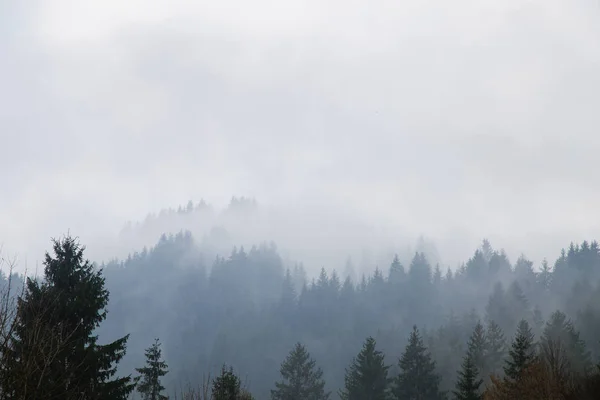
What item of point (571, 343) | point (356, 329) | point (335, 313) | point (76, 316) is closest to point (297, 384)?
point (571, 343)

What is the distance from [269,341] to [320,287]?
25.9m

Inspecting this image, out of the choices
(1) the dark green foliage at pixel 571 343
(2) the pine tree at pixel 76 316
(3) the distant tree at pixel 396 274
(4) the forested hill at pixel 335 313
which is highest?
(3) the distant tree at pixel 396 274

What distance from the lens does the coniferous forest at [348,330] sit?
24.9 m

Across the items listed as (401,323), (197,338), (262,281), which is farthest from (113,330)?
(401,323)

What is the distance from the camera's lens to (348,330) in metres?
140

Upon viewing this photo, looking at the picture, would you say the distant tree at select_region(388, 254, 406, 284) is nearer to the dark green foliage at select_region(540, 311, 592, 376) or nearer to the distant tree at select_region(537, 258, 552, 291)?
the distant tree at select_region(537, 258, 552, 291)

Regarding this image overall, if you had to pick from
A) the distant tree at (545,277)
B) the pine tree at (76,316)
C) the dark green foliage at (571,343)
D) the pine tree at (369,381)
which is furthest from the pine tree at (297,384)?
the distant tree at (545,277)

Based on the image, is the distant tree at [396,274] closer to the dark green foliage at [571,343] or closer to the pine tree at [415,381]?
the dark green foliage at [571,343]

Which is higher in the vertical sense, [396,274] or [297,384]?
[396,274]

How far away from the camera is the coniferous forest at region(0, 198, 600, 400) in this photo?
24.9 metres

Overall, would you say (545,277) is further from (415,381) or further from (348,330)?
(415,381)

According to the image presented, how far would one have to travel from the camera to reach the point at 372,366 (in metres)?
55.2

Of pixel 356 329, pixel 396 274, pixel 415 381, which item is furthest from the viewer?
pixel 396 274

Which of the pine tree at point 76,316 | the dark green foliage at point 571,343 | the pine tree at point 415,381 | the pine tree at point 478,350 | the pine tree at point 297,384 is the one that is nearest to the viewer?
the pine tree at point 76,316
